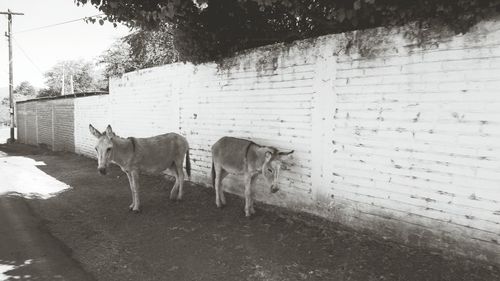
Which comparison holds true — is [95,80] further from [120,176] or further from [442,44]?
[442,44]

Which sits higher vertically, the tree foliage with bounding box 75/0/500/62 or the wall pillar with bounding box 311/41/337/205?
the tree foliage with bounding box 75/0/500/62

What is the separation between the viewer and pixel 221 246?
607 cm

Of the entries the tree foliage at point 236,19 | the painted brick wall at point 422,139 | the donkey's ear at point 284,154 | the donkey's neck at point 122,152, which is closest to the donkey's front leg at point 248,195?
the donkey's ear at point 284,154

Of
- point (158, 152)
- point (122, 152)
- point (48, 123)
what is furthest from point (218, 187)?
point (48, 123)

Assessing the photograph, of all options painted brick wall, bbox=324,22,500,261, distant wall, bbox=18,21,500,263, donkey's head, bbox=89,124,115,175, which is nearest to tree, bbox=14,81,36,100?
donkey's head, bbox=89,124,115,175

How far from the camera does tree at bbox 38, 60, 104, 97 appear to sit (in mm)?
60653

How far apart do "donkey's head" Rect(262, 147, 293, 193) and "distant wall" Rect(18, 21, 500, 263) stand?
603 millimetres

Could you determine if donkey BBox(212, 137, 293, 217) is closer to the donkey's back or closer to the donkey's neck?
the donkey's back

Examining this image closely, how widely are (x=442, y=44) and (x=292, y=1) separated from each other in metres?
2.79

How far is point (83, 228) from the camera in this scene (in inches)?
277

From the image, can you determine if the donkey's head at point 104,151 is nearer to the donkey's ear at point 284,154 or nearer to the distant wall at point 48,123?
the donkey's ear at point 284,154

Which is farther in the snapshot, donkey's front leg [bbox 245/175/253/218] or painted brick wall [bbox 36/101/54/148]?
painted brick wall [bbox 36/101/54/148]

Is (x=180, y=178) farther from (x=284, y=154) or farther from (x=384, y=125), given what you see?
Result: (x=384, y=125)

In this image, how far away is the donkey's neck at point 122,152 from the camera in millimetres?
7840
